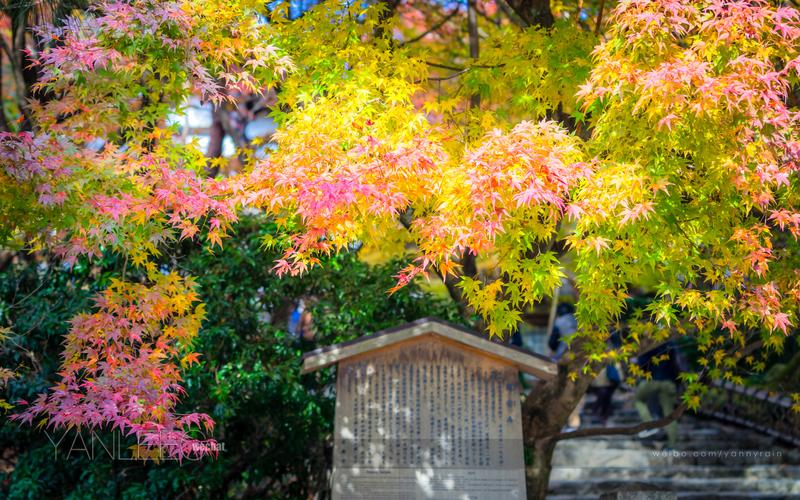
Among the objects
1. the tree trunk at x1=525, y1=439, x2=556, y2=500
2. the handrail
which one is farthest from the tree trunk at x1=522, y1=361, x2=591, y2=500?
the handrail

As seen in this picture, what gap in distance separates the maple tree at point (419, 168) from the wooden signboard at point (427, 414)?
41.8 inches

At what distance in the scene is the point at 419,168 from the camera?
6098 mm

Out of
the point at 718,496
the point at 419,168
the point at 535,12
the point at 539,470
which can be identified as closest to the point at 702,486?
the point at 718,496

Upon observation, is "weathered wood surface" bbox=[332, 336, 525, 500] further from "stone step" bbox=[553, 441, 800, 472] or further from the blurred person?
the blurred person

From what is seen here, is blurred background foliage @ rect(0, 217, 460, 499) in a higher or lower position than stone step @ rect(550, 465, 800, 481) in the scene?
higher

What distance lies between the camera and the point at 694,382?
9570 mm

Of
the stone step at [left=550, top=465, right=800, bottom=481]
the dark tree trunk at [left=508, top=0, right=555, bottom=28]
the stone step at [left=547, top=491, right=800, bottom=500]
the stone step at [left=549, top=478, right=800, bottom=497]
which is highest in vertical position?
the dark tree trunk at [left=508, top=0, right=555, bottom=28]

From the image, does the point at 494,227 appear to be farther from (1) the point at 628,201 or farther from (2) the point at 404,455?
(2) the point at 404,455

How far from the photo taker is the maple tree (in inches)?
229

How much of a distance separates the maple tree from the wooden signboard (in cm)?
106

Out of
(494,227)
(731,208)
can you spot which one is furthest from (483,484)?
(731,208)

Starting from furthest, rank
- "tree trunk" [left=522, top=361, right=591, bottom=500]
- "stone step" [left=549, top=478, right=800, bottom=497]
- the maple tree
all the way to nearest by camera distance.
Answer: "stone step" [left=549, top=478, right=800, bottom=497] < "tree trunk" [left=522, top=361, right=591, bottom=500] < the maple tree

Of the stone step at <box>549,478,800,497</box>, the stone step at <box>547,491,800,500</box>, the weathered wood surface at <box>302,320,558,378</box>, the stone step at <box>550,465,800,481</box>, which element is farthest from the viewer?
the stone step at <box>550,465,800,481</box>

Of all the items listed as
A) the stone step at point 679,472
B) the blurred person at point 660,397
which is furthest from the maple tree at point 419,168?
the blurred person at point 660,397
